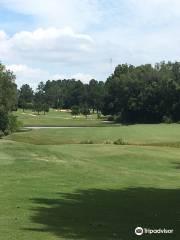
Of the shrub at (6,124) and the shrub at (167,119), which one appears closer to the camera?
the shrub at (6,124)

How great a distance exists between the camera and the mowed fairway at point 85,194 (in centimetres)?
1215

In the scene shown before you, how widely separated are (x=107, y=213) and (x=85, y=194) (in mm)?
4189

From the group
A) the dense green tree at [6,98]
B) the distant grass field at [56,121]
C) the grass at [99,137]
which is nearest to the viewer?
the grass at [99,137]

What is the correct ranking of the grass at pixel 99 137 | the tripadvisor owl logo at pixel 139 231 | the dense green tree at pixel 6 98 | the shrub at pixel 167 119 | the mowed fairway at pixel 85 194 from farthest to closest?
the shrub at pixel 167 119 < the dense green tree at pixel 6 98 < the grass at pixel 99 137 < the mowed fairway at pixel 85 194 < the tripadvisor owl logo at pixel 139 231

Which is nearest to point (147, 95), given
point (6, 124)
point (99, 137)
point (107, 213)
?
point (6, 124)

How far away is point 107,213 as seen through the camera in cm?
1459

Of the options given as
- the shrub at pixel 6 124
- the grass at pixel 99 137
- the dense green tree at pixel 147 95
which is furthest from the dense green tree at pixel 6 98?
the dense green tree at pixel 147 95

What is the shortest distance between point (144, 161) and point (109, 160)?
200cm

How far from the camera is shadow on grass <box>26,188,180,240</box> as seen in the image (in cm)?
1166

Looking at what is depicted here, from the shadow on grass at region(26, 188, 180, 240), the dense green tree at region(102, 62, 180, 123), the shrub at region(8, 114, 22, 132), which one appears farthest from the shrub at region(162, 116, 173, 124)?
the shadow on grass at region(26, 188, 180, 240)

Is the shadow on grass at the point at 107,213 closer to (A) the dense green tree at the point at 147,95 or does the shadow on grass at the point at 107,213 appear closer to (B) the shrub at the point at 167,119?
(B) the shrub at the point at 167,119

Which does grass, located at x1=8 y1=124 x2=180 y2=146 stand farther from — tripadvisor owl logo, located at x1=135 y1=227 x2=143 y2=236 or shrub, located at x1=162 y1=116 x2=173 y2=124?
tripadvisor owl logo, located at x1=135 y1=227 x2=143 y2=236

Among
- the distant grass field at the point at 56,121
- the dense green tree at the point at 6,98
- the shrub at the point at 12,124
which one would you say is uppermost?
Answer: the dense green tree at the point at 6,98

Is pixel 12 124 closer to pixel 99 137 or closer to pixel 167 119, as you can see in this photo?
pixel 99 137
